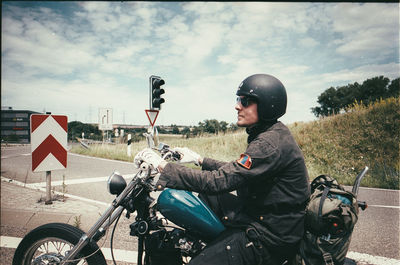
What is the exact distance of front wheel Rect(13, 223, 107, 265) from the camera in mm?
1665

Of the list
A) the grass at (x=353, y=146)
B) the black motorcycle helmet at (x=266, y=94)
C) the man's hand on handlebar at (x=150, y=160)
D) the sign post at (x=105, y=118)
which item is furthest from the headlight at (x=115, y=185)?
the sign post at (x=105, y=118)

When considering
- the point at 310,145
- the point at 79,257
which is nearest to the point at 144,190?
the point at 79,257

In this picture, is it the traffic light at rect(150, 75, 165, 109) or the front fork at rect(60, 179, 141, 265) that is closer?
the front fork at rect(60, 179, 141, 265)

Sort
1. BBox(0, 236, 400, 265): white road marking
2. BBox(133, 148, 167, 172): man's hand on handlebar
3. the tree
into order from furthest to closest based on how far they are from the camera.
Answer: the tree < BBox(0, 236, 400, 265): white road marking < BBox(133, 148, 167, 172): man's hand on handlebar

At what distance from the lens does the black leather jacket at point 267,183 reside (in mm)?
1407

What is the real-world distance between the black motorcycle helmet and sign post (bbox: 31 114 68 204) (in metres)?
3.70

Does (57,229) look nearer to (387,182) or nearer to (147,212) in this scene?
(147,212)

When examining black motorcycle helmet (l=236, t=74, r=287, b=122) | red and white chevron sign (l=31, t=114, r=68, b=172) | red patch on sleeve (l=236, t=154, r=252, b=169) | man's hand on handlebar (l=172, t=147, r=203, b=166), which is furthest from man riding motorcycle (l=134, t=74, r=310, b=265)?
red and white chevron sign (l=31, t=114, r=68, b=172)

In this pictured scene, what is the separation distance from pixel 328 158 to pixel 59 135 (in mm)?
10010

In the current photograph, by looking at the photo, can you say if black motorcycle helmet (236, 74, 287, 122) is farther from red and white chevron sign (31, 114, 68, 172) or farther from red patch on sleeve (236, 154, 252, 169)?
red and white chevron sign (31, 114, 68, 172)

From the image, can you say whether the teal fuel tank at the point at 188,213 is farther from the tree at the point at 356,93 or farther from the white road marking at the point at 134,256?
the tree at the point at 356,93

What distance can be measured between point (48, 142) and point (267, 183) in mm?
4060

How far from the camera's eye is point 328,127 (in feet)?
41.8

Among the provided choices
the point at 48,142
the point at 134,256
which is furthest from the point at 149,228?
the point at 48,142
